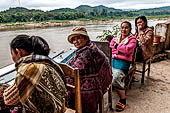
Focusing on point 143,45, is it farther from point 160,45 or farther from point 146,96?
point 160,45

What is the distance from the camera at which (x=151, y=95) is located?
2.65 meters

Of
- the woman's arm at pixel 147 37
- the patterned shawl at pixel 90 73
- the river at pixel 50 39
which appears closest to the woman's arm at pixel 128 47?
the woman's arm at pixel 147 37

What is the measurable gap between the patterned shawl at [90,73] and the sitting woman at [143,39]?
1453mm

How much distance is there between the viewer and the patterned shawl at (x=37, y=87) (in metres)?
0.91

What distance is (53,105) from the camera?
100 centimetres

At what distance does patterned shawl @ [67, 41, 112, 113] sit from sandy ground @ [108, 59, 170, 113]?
2.93 ft

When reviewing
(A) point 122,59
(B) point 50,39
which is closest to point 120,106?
(A) point 122,59

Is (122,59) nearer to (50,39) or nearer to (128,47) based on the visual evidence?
(128,47)

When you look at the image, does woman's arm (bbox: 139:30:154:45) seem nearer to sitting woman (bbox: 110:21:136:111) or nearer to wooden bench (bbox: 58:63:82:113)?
sitting woman (bbox: 110:21:136:111)

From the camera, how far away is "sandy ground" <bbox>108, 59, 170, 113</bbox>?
2.30 m

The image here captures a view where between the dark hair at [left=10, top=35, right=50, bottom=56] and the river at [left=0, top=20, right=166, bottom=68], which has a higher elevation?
the dark hair at [left=10, top=35, right=50, bottom=56]

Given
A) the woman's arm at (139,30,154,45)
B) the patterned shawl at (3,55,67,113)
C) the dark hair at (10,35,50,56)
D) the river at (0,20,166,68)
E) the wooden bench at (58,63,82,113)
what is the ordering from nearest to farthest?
the patterned shawl at (3,55,67,113), the dark hair at (10,35,50,56), the wooden bench at (58,63,82,113), the woman's arm at (139,30,154,45), the river at (0,20,166,68)

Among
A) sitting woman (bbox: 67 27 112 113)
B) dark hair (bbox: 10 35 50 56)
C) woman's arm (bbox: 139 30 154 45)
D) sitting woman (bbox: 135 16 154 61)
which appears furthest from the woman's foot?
dark hair (bbox: 10 35 50 56)

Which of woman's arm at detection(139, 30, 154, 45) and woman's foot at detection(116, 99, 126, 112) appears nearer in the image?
woman's foot at detection(116, 99, 126, 112)
